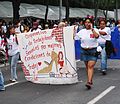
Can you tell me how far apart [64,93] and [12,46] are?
9.32 ft

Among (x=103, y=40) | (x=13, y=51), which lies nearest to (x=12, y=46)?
(x=13, y=51)

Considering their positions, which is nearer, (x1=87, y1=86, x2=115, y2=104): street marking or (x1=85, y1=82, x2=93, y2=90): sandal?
(x1=87, y1=86, x2=115, y2=104): street marking

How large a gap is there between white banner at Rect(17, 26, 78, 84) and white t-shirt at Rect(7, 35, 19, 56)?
1.15ft

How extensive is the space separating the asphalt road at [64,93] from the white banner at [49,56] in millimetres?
284

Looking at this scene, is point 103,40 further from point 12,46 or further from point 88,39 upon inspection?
point 12,46

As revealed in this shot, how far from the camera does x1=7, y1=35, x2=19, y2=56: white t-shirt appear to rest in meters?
12.2

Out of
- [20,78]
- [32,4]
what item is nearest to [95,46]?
[20,78]

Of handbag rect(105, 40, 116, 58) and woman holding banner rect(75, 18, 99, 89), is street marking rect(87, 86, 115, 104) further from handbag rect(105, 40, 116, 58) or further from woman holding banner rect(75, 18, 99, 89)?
handbag rect(105, 40, 116, 58)

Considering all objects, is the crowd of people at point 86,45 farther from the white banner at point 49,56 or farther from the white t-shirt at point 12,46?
the white banner at point 49,56

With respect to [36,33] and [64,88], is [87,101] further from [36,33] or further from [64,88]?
[36,33]

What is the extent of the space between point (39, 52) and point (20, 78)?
5.27ft

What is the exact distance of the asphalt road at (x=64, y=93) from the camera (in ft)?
30.0

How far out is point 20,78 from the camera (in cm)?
1298

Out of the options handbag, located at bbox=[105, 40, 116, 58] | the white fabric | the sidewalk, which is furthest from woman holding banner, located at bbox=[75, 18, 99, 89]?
the white fabric
